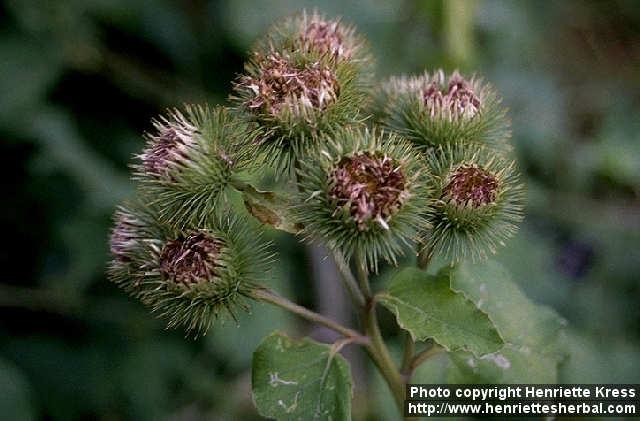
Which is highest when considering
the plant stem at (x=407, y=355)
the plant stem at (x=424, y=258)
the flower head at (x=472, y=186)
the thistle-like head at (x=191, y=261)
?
the flower head at (x=472, y=186)

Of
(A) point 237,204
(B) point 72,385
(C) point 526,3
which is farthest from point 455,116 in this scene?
(C) point 526,3

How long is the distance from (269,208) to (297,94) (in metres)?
0.35

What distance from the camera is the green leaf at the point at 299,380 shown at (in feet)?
6.70

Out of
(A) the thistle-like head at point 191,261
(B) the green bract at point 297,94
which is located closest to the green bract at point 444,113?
(B) the green bract at point 297,94

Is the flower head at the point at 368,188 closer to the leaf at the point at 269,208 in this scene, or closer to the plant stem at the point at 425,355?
the leaf at the point at 269,208

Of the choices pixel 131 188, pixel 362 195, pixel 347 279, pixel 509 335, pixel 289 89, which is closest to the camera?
pixel 362 195

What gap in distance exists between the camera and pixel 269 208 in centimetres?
211

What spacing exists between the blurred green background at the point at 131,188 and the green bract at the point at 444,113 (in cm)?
121

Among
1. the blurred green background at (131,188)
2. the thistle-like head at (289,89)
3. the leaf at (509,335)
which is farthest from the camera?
the blurred green background at (131,188)

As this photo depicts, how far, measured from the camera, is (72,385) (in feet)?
11.2

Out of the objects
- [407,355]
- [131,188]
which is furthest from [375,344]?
[131,188]

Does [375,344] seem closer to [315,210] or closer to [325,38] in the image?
[315,210]

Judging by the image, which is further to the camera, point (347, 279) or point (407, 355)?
point (407, 355)

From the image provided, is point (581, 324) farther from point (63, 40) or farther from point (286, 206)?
point (63, 40)
